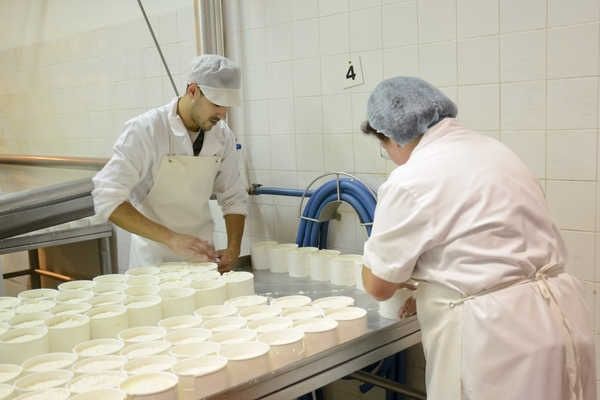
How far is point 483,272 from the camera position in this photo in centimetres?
149

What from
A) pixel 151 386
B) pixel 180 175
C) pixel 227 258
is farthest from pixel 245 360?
pixel 180 175

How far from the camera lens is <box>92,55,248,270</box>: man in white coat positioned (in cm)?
237

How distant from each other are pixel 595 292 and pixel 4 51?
16.0 ft

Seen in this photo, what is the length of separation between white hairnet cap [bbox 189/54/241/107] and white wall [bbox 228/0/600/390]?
0.61 meters

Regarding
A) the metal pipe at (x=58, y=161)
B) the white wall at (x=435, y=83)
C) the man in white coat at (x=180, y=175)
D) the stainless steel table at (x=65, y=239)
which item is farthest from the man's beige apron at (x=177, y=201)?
the metal pipe at (x=58, y=161)

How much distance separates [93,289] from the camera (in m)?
2.08

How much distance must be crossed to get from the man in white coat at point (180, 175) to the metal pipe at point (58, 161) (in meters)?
1.27

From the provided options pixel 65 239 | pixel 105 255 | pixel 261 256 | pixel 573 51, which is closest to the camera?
pixel 573 51

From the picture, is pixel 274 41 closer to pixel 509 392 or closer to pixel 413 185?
pixel 413 185

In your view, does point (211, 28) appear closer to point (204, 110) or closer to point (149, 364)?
point (204, 110)

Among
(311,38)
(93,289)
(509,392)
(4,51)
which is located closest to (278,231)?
(311,38)

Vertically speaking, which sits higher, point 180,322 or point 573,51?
point 573,51

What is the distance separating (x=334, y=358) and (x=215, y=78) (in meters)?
1.23

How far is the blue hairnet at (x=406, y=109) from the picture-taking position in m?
1.64
